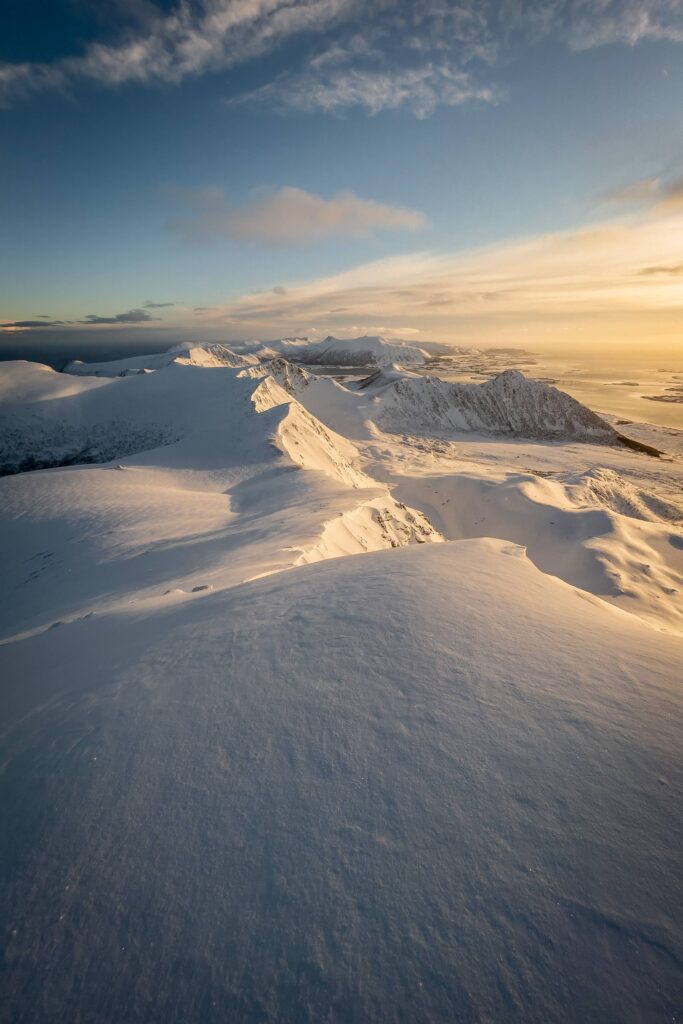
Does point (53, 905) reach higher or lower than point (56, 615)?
higher

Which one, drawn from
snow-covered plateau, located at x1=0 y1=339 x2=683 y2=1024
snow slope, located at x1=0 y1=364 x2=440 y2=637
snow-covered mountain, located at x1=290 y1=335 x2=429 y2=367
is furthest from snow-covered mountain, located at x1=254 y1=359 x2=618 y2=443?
snow-covered mountain, located at x1=290 y1=335 x2=429 y2=367

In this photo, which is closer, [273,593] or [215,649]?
[215,649]

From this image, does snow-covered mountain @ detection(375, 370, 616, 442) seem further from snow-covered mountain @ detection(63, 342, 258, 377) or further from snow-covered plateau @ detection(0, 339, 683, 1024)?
snow-covered plateau @ detection(0, 339, 683, 1024)

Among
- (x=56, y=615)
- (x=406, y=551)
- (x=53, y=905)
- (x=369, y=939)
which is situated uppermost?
(x=369, y=939)

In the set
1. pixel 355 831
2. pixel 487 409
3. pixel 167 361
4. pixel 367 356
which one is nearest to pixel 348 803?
pixel 355 831

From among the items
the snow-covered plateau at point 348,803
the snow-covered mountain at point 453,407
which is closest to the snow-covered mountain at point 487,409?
the snow-covered mountain at point 453,407

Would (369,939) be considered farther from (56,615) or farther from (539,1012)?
(56,615)

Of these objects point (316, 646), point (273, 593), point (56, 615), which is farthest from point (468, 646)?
point (56, 615)

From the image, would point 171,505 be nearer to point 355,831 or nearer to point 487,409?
point 355,831

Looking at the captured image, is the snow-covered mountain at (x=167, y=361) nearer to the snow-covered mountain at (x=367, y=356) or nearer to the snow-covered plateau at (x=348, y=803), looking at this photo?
the snow-covered plateau at (x=348, y=803)
